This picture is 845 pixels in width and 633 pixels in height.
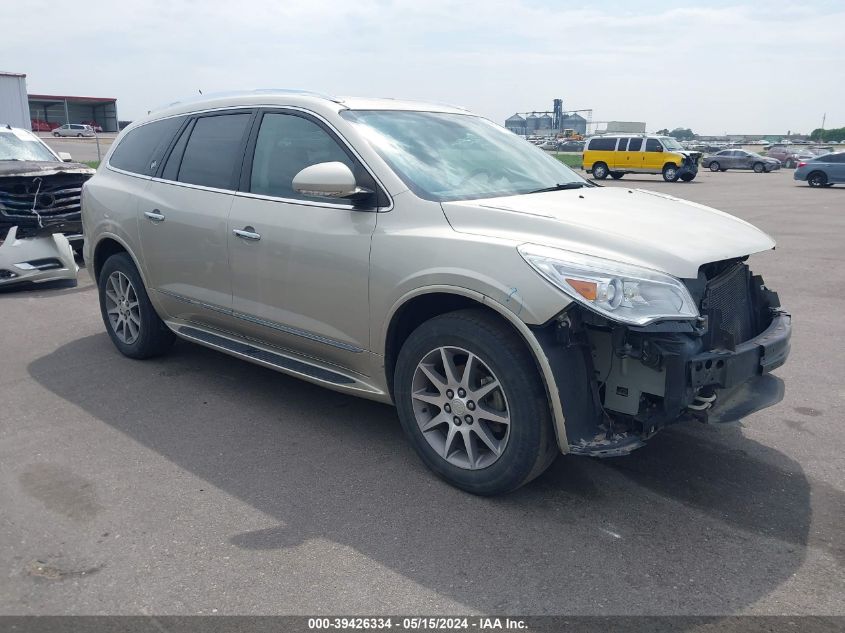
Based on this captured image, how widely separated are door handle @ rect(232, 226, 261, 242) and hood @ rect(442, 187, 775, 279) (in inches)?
49.6

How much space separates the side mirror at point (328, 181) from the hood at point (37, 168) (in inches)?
258

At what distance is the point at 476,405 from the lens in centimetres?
362

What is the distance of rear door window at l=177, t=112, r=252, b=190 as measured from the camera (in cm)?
482

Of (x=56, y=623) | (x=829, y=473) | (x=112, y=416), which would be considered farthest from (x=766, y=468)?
(x=112, y=416)

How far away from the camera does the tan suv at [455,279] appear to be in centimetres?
330

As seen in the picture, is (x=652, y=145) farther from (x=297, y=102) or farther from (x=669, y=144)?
(x=297, y=102)

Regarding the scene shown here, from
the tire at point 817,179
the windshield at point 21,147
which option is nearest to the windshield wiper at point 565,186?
the windshield at point 21,147

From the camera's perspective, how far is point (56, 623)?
2.78m

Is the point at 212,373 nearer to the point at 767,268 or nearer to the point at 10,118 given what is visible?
the point at 767,268

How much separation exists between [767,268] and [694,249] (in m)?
7.41

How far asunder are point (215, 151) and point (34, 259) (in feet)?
14.8

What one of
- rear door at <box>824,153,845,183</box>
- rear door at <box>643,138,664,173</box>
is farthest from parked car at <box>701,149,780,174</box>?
rear door at <box>824,153,845,183</box>

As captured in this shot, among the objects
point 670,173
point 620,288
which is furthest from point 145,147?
point 670,173

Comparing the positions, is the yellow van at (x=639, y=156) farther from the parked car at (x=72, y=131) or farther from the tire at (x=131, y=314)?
the parked car at (x=72, y=131)
